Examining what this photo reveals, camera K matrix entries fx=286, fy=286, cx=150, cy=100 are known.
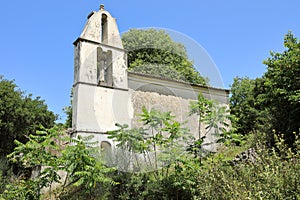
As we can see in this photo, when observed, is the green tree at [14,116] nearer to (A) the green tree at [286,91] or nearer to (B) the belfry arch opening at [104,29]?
(B) the belfry arch opening at [104,29]

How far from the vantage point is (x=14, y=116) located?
16875 millimetres

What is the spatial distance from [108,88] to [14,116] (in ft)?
25.9

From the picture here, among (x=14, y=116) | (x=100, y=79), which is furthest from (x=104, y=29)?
(x=14, y=116)

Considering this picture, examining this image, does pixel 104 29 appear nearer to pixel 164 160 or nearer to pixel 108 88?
pixel 108 88

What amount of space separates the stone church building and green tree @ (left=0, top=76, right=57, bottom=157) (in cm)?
566

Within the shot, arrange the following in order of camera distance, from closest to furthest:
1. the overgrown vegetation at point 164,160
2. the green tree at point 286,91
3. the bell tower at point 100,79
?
1. the overgrown vegetation at point 164,160
2. the green tree at point 286,91
3. the bell tower at point 100,79

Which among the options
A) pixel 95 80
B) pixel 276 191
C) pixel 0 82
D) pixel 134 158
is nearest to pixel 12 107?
pixel 0 82

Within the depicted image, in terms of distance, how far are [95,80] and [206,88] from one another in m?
6.67

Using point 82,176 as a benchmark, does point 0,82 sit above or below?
above

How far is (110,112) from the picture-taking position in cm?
1180

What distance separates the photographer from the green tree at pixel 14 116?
16.6 metres

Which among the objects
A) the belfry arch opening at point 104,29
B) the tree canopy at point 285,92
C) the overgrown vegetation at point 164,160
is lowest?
the overgrown vegetation at point 164,160

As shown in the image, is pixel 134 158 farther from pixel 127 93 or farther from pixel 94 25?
pixel 94 25

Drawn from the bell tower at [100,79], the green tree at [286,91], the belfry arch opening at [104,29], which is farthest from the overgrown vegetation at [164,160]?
the belfry arch opening at [104,29]
